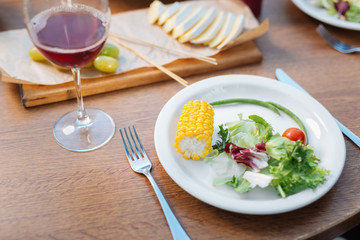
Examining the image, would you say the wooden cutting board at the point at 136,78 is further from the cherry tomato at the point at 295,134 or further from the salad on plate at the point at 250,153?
the cherry tomato at the point at 295,134

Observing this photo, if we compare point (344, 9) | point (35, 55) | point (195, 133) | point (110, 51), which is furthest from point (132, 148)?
point (344, 9)

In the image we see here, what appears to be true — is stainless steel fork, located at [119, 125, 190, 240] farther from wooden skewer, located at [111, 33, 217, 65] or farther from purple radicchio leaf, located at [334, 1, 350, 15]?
purple radicchio leaf, located at [334, 1, 350, 15]

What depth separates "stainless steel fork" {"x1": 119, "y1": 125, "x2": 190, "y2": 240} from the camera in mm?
896

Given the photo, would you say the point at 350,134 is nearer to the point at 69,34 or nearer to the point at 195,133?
the point at 195,133

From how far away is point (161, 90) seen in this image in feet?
4.44

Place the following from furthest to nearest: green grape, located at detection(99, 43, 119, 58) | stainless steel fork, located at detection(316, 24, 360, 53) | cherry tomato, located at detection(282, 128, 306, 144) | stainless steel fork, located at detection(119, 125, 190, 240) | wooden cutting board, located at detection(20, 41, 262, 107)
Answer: stainless steel fork, located at detection(316, 24, 360, 53) < green grape, located at detection(99, 43, 119, 58) < wooden cutting board, located at detection(20, 41, 262, 107) < cherry tomato, located at detection(282, 128, 306, 144) < stainless steel fork, located at detection(119, 125, 190, 240)

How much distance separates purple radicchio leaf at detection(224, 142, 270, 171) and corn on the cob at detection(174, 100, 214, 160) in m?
0.08

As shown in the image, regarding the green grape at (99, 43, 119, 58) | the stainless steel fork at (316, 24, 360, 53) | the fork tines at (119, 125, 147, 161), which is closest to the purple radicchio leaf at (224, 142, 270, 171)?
the fork tines at (119, 125, 147, 161)

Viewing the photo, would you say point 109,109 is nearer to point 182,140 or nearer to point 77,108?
point 77,108

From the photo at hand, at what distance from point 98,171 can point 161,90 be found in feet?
1.38

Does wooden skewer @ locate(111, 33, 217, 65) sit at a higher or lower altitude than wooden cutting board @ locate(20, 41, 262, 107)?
higher

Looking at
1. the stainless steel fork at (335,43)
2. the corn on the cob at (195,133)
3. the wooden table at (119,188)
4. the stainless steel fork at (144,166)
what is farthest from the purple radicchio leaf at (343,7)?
the stainless steel fork at (144,166)

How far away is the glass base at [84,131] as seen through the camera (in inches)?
44.6

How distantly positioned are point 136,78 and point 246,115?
0.43m
